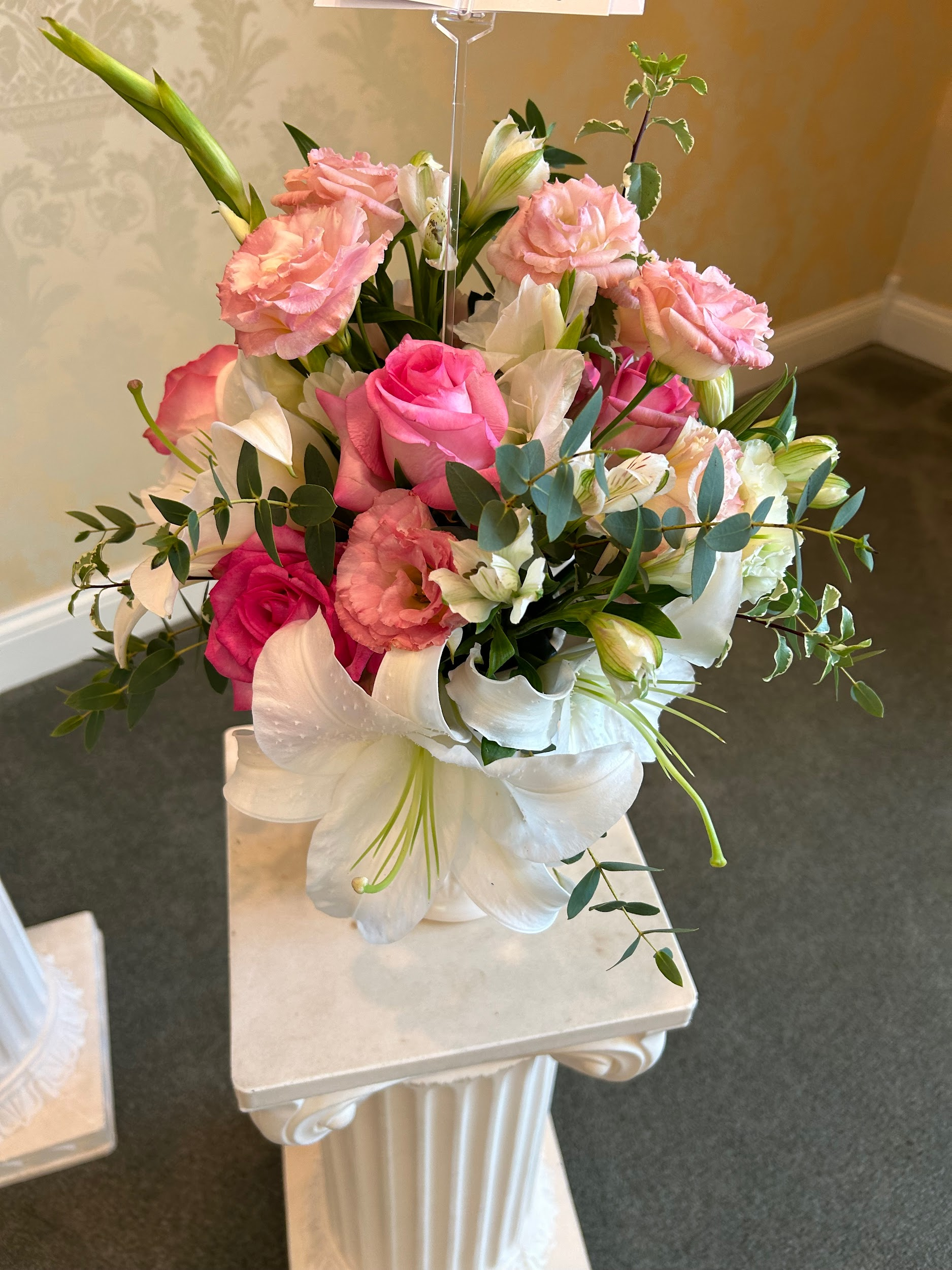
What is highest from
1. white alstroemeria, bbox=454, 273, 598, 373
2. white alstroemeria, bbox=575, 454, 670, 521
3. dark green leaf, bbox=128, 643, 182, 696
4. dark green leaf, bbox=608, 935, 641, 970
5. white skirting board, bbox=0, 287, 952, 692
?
white alstroemeria, bbox=454, 273, 598, 373

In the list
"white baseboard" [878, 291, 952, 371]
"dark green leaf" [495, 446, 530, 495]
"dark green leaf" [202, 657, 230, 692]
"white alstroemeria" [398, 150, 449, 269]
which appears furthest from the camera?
"white baseboard" [878, 291, 952, 371]

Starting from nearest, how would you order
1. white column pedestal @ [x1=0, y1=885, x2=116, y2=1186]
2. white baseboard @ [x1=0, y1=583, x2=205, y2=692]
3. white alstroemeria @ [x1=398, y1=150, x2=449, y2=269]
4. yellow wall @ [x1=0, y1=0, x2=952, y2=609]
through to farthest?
white alstroemeria @ [x1=398, y1=150, x2=449, y2=269] < white column pedestal @ [x1=0, y1=885, x2=116, y2=1186] < yellow wall @ [x1=0, y1=0, x2=952, y2=609] < white baseboard @ [x1=0, y1=583, x2=205, y2=692]

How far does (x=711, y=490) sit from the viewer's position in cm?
52

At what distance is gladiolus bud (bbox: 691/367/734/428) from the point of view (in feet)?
2.02

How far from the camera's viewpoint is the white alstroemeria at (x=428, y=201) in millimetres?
597

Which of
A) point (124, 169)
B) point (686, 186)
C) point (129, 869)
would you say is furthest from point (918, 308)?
point (129, 869)

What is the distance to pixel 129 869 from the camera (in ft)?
5.55

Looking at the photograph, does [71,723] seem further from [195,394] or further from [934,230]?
[934,230]

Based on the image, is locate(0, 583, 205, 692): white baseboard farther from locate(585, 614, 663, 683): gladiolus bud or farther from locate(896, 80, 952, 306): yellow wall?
locate(896, 80, 952, 306): yellow wall

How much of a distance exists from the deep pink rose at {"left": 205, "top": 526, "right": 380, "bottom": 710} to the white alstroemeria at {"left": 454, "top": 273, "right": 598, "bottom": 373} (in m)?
0.16

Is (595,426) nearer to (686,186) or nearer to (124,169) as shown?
(124,169)

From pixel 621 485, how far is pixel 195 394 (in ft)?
0.97

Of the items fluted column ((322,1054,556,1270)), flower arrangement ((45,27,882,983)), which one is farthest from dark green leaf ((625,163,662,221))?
fluted column ((322,1054,556,1270))

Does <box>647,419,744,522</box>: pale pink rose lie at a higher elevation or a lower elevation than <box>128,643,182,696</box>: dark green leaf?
higher
